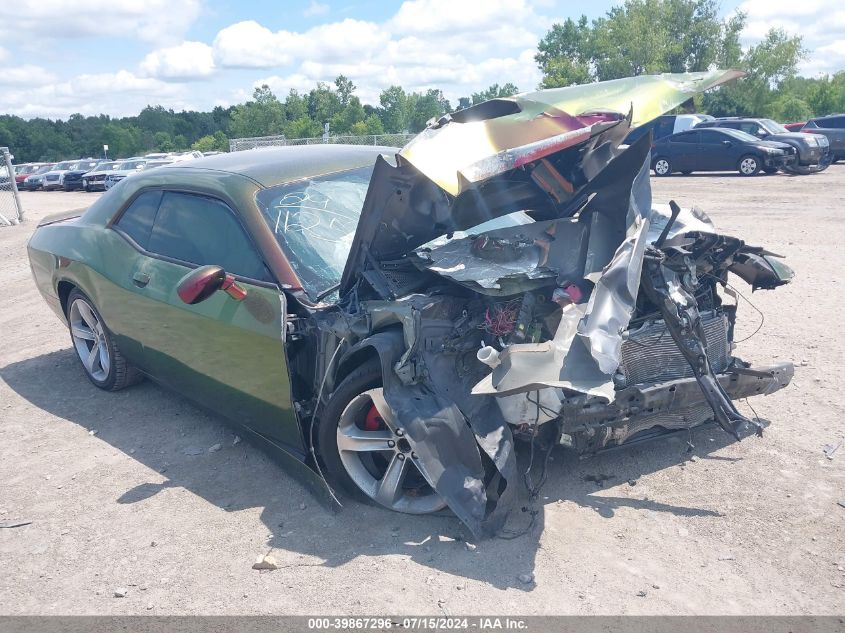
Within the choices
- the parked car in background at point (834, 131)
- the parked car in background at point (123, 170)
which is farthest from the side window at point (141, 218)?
the parked car in background at point (123, 170)

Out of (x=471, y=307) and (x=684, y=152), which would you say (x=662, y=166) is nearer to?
(x=684, y=152)

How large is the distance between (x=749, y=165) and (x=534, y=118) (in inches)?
704

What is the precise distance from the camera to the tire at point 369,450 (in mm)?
3373

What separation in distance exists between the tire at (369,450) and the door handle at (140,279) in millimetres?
1736

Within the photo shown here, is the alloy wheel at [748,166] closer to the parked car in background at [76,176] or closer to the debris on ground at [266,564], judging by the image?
the debris on ground at [266,564]

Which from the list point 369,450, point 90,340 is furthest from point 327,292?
point 90,340

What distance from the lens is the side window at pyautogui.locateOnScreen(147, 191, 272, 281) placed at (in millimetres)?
3965

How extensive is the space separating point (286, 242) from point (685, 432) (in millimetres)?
2445

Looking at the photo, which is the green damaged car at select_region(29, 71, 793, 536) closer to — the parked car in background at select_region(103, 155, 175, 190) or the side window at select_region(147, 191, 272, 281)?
the side window at select_region(147, 191, 272, 281)

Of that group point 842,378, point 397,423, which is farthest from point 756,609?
point 842,378

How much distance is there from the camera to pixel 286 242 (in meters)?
3.92

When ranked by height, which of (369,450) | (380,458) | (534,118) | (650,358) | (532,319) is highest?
(534,118)

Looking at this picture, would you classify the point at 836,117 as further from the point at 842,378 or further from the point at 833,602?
the point at 833,602

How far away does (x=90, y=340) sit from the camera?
5.56 m
